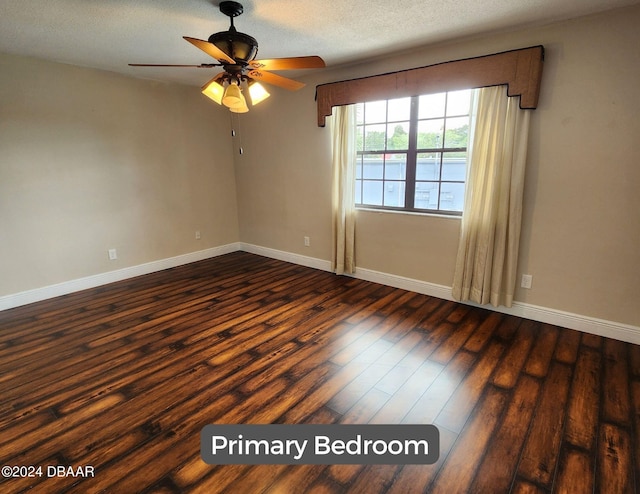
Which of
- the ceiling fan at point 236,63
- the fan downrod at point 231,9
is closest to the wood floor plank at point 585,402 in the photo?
the ceiling fan at point 236,63

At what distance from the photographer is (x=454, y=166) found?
3.37 metres

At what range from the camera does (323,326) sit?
3.04 metres

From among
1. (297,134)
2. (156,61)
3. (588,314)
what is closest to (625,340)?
(588,314)

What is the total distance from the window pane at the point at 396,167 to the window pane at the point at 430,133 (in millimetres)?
242

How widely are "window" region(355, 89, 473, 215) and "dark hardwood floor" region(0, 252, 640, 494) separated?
3.77 ft

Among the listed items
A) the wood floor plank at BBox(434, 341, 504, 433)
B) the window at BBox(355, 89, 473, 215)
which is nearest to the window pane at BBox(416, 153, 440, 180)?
the window at BBox(355, 89, 473, 215)

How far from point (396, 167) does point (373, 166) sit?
12.1 inches

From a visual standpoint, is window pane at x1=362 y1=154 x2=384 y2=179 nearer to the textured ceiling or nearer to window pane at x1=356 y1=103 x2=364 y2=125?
window pane at x1=356 y1=103 x2=364 y2=125

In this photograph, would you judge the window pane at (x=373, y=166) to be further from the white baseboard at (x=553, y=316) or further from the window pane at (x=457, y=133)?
the white baseboard at (x=553, y=316)

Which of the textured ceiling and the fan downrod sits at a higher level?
the textured ceiling

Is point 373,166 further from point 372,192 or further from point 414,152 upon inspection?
point 414,152

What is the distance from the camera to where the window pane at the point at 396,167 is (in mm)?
3688

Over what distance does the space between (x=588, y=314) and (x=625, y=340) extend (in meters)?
0.29

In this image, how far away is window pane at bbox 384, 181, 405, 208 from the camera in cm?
378
